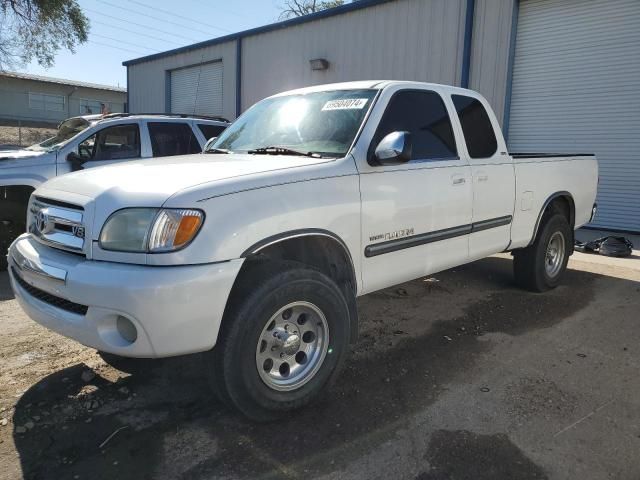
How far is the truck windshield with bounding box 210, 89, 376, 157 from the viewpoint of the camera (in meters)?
3.64

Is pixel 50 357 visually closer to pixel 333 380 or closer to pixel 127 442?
pixel 127 442

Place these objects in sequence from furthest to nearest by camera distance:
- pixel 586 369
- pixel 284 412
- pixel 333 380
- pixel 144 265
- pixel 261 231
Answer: pixel 586 369 < pixel 333 380 < pixel 284 412 < pixel 261 231 < pixel 144 265

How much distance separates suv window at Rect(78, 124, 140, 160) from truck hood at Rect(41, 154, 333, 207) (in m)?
4.02

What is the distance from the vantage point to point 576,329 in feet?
15.4

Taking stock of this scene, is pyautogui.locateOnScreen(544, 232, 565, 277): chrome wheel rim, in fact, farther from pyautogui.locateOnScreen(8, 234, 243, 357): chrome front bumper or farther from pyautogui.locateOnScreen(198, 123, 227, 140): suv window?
pyautogui.locateOnScreen(198, 123, 227, 140): suv window

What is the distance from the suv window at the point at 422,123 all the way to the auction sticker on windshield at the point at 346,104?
0.19 meters

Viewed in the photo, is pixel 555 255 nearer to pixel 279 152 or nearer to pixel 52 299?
pixel 279 152

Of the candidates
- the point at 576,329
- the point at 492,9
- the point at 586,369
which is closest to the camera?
the point at 586,369

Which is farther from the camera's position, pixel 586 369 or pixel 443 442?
pixel 586 369

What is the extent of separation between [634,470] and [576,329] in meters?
2.20

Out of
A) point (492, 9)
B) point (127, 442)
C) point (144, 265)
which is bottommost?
point (127, 442)

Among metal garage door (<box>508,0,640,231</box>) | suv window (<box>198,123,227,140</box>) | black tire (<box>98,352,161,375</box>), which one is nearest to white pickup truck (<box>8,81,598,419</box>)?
black tire (<box>98,352,161,375</box>)

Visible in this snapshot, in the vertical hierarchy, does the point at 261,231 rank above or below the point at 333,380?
above

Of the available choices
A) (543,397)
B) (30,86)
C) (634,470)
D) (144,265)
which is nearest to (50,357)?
A: (144,265)
